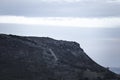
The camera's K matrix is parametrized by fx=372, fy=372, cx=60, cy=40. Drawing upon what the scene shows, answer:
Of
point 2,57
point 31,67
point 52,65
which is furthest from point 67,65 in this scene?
point 2,57

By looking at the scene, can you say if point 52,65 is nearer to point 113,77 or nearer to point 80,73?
point 80,73

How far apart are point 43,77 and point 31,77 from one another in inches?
247

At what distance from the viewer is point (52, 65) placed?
19688cm

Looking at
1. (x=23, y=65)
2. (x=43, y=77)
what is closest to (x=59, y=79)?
(x=43, y=77)

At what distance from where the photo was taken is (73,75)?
18762 cm

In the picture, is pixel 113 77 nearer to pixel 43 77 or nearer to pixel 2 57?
pixel 43 77

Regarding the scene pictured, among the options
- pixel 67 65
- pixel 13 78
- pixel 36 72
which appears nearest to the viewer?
pixel 13 78

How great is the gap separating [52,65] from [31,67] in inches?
495

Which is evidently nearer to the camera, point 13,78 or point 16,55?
point 13,78

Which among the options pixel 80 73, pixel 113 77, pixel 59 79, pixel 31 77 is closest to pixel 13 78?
pixel 31 77

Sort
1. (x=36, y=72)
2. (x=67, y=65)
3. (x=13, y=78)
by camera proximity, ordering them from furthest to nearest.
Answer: (x=67, y=65) → (x=36, y=72) → (x=13, y=78)

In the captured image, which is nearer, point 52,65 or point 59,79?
point 59,79

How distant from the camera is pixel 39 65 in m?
194

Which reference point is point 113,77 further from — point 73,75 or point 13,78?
point 13,78
